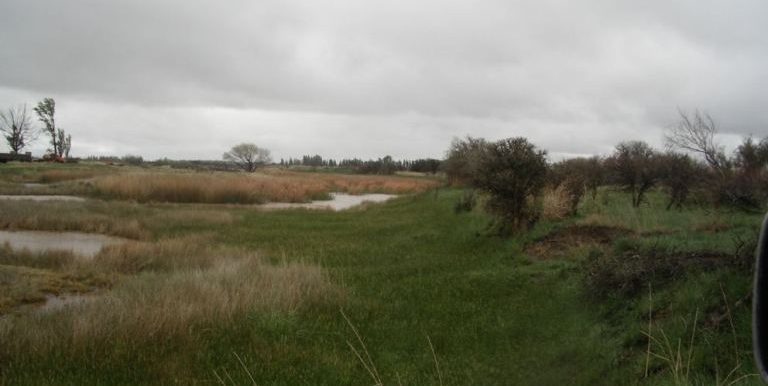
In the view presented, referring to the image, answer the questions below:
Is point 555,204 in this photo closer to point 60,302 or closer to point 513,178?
point 513,178

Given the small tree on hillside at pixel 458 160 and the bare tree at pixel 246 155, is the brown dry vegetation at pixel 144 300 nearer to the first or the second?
the small tree on hillside at pixel 458 160

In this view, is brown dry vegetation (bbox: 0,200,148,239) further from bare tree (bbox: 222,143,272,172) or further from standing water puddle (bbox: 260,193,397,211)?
bare tree (bbox: 222,143,272,172)

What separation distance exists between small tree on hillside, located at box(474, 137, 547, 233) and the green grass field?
12.0ft

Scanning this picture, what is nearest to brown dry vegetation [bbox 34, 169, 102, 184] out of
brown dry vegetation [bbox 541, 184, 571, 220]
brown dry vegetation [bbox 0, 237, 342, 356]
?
brown dry vegetation [bbox 0, 237, 342, 356]

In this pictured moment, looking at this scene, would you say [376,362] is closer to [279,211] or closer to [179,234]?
[179,234]

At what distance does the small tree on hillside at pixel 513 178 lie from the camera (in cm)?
1711

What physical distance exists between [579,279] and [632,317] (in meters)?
2.98

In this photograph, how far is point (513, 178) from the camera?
1702 centimetres

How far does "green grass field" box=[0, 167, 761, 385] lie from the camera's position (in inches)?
220

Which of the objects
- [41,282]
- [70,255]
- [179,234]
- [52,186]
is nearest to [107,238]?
[179,234]

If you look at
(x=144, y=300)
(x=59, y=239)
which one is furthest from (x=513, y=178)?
(x=59, y=239)

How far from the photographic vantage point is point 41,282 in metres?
10.1

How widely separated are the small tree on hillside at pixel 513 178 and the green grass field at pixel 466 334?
3664mm

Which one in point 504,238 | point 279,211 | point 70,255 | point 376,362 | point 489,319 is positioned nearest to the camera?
point 376,362
